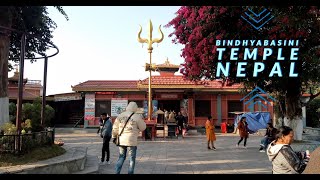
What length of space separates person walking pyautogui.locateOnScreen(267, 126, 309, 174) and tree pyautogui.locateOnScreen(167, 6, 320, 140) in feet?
19.8

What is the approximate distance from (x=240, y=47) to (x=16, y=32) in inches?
308

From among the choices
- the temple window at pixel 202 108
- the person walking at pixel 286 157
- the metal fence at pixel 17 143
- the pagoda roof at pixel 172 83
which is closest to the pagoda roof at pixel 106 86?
the pagoda roof at pixel 172 83

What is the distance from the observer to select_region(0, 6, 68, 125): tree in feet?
29.5

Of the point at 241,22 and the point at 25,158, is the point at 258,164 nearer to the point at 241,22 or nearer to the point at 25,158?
the point at 241,22

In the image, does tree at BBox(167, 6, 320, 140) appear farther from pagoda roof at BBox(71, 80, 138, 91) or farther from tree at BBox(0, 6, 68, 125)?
pagoda roof at BBox(71, 80, 138, 91)

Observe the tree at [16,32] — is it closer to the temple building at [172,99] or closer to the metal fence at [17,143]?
the metal fence at [17,143]

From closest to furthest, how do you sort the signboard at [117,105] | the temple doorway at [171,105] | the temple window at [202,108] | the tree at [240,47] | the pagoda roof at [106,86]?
1. the tree at [240,47]
2. the pagoda roof at [106,86]
3. the signboard at [117,105]
4. the temple window at [202,108]
5. the temple doorway at [171,105]

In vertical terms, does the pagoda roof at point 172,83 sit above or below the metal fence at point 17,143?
above

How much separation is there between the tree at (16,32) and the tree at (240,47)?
17.2ft

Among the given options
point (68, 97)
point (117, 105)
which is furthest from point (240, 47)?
point (68, 97)

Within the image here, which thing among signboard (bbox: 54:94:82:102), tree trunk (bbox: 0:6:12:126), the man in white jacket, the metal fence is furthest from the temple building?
the man in white jacket

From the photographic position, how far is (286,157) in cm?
424

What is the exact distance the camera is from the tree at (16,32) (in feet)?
29.5

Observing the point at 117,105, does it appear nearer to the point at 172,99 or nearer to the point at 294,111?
the point at 172,99
